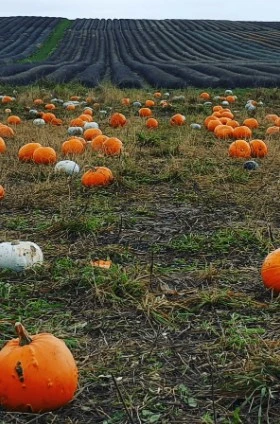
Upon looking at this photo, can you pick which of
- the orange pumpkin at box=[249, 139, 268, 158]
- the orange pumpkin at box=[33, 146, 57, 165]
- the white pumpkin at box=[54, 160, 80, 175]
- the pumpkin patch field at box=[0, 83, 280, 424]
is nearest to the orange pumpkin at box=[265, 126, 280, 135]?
the pumpkin patch field at box=[0, 83, 280, 424]

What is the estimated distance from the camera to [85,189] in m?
6.12

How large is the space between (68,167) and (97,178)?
1.90 ft

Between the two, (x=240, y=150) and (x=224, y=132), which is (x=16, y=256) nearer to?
(x=240, y=150)

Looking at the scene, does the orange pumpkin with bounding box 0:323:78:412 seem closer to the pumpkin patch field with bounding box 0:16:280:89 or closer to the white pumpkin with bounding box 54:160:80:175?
the white pumpkin with bounding box 54:160:80:175

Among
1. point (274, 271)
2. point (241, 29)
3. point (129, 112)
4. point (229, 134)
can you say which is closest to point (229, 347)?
point (274, 271)

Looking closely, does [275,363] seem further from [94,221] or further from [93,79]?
[93,79]

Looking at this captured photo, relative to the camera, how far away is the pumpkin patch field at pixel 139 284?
2.58 m

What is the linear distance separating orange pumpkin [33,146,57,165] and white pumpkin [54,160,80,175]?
1.35 ft

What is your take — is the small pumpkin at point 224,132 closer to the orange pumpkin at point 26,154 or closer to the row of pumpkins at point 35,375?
the orange pumpkin at point 26,154

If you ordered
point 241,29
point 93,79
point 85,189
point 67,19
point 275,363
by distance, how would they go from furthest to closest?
point 67,19
point 241,29
point 93,79
point 85,189
point 275,363

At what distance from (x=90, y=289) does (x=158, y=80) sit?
17.4 m

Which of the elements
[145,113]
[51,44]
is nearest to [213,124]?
[145,113]

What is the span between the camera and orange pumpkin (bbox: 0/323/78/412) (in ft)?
8.23

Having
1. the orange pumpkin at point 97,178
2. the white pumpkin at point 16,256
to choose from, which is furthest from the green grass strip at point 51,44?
the white pumpkin at point 16,256
